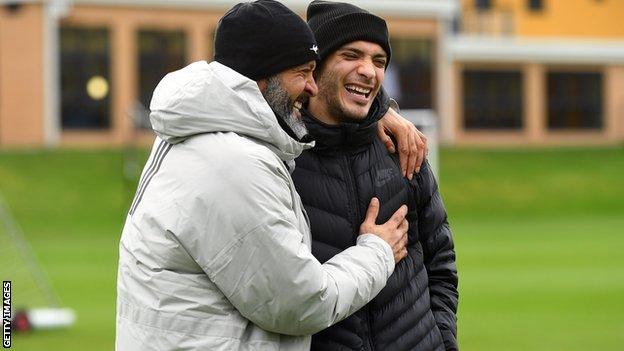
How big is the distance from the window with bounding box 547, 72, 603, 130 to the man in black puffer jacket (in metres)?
59.5

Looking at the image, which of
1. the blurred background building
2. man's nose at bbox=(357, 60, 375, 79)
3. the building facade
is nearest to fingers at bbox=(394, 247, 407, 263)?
man's nose at bbox=(357, 60, 375, 79)

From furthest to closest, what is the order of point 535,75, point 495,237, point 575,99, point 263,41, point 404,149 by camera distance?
1. point 575,99
2. point 535,75
3. point 495,237
4. point 404,149
5. point 263,41

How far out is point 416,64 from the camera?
5919 cm

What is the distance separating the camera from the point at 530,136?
62094mm

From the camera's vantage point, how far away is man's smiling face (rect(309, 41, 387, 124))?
450 centimetres

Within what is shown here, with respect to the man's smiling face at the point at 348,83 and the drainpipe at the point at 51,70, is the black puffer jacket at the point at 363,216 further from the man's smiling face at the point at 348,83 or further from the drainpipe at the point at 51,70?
the drainpipe at the point at 51,70

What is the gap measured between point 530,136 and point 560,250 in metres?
36.9

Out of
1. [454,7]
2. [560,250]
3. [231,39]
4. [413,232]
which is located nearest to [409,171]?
[413,232]

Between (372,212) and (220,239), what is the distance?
79 cm

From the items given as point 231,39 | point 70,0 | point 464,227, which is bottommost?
point 464,227

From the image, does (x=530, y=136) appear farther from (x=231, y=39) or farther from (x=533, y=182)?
(x=231, y=39)

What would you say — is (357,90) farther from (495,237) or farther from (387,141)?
(495,237)

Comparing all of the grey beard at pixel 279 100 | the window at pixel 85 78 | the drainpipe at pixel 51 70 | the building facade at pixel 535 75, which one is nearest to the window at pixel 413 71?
the building facade at pixel 535 75

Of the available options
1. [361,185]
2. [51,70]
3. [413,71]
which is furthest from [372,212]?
[413,71]
